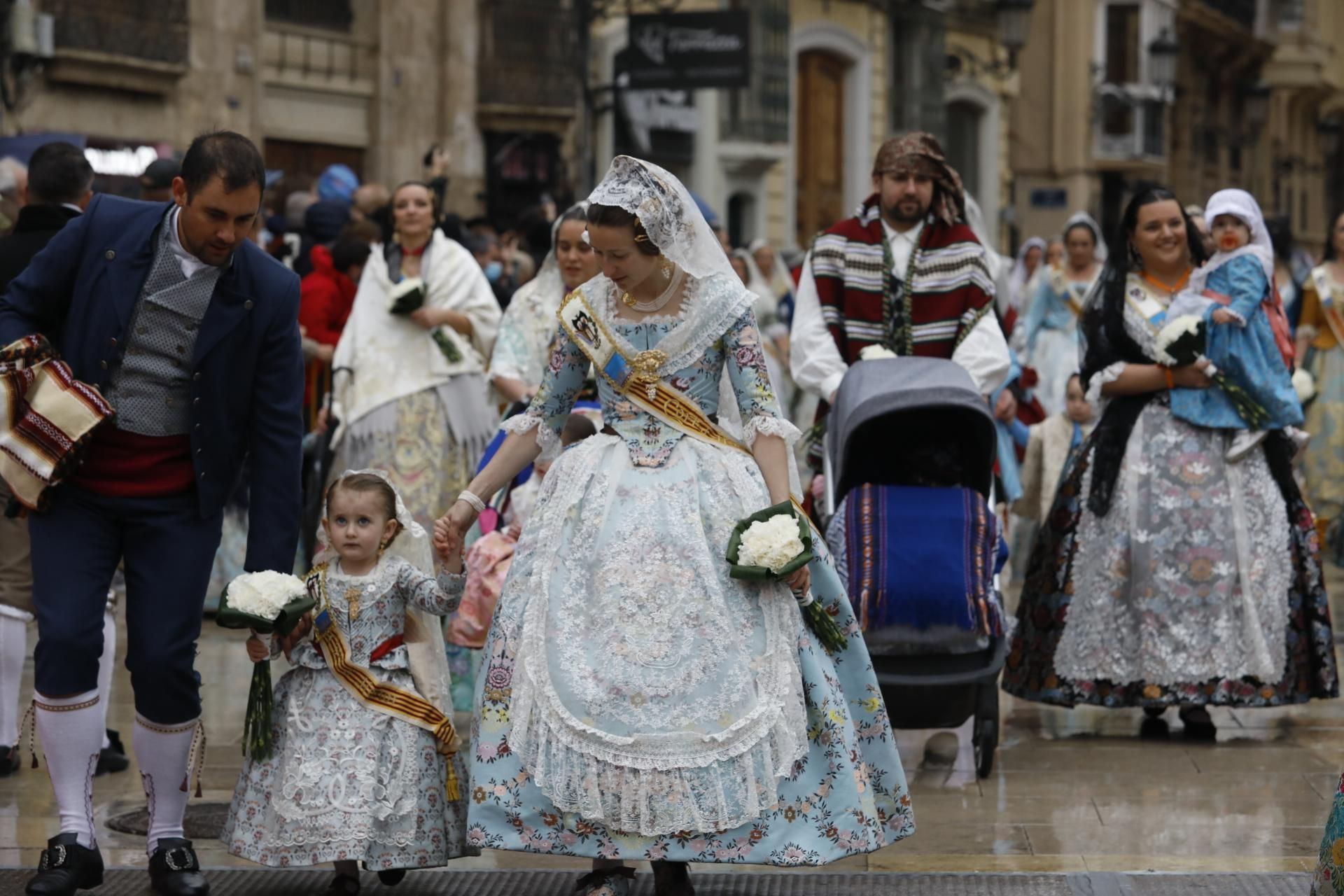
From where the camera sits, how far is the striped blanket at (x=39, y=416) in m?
5.54

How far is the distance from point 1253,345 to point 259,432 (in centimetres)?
381

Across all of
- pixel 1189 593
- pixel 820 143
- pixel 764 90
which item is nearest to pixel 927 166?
pixel 1189 593

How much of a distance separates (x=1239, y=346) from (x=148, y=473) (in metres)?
4.05

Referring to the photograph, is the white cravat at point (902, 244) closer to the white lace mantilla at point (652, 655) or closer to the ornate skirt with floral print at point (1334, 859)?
the white lace mantilla at point (652, 655)

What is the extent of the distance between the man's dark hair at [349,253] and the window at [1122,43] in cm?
3652

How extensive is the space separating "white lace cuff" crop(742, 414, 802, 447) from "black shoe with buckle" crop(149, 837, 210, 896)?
1.76 meters

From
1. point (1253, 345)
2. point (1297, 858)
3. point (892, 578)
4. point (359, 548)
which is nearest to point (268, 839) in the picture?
point (359, 548)

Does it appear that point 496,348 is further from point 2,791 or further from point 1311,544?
point 1311,544

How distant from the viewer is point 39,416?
5.54 meters

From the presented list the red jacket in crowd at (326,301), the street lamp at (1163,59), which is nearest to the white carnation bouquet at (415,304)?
the red jacket in crowd at (326,301)

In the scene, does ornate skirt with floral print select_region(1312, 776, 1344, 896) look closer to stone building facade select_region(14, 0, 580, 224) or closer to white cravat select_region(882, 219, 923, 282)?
white cravat select_region(882, 219, 923, 282)

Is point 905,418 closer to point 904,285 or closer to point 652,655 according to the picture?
point 904,285

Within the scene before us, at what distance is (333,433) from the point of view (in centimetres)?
969

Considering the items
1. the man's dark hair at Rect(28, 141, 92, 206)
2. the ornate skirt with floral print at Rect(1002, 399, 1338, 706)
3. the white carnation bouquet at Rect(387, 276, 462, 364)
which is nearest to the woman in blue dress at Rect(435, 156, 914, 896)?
the man's dark hair at Rect(28, 141, 92, 206)
